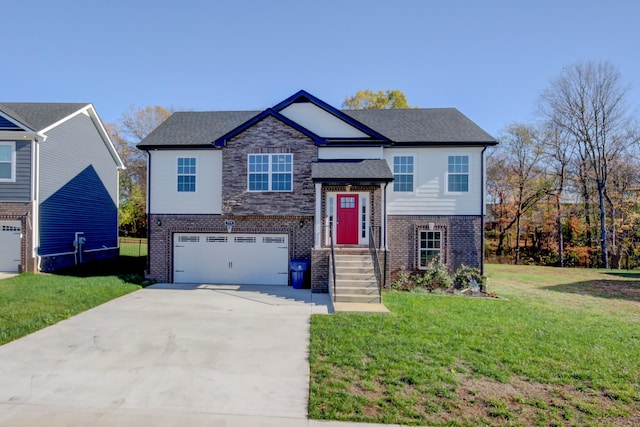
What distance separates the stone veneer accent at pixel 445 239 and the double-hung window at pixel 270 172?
4.26 m

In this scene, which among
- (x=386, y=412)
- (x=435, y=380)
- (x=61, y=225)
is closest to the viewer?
(x=386, y=412)

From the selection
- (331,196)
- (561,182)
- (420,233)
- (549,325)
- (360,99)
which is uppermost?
(360,99)

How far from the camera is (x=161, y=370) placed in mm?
5129

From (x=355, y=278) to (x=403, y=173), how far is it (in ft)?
16.1

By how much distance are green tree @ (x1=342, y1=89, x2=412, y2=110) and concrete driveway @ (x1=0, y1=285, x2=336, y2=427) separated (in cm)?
2547

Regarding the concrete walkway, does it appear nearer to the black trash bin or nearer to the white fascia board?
the black trash bin

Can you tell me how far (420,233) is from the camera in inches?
496

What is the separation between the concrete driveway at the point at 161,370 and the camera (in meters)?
3.96

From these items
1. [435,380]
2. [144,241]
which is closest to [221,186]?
[435,380]

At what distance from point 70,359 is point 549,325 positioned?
32.0 ft

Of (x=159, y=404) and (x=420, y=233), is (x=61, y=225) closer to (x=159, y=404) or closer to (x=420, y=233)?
(x=159, y=404)

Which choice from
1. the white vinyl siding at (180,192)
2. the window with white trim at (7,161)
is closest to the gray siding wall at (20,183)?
the window with white trim at (7,161)

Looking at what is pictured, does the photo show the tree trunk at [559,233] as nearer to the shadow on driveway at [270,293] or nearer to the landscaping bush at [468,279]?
the landscaping bush at [468,279]

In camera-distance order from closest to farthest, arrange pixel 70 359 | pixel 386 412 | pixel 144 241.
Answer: pixel 386 412
pixel 70 359
pixel 144 241
